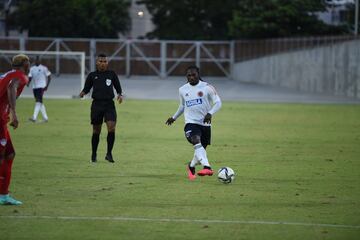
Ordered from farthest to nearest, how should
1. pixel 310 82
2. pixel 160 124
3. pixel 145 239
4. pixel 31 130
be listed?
1. pixel 310 82
2. pixel 160 124
3. pixel 31 130
4. pixel 145 239

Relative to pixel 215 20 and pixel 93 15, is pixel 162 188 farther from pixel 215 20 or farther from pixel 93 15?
pixel 215 20

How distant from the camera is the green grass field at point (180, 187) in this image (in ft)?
33.9

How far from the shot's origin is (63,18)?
72.1m

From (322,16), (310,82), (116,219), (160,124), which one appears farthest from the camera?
(322,16)

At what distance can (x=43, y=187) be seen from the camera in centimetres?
1384

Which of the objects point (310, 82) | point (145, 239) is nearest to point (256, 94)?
point (310, 82)

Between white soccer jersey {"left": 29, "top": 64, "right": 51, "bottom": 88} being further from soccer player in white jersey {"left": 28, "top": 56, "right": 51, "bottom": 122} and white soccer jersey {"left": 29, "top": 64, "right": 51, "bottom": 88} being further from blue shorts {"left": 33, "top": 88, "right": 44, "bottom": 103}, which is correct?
blue shorts {"left": 33, "top": 88, "right": 44, "bottom": 103}

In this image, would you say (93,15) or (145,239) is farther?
(93,15)

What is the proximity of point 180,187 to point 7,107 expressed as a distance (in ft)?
11.2

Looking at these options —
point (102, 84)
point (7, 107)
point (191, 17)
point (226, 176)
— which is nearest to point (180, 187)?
point (226, 176)

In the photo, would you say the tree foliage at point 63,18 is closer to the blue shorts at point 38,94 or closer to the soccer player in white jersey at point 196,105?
the blue shorts at point 38,94

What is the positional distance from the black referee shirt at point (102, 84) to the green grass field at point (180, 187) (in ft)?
4.62

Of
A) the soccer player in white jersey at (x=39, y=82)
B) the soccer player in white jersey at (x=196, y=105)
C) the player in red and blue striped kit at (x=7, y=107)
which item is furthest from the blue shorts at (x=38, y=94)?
the player in red and blue striped kit at (x=7, y=107)

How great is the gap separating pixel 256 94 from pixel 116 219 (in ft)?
151
